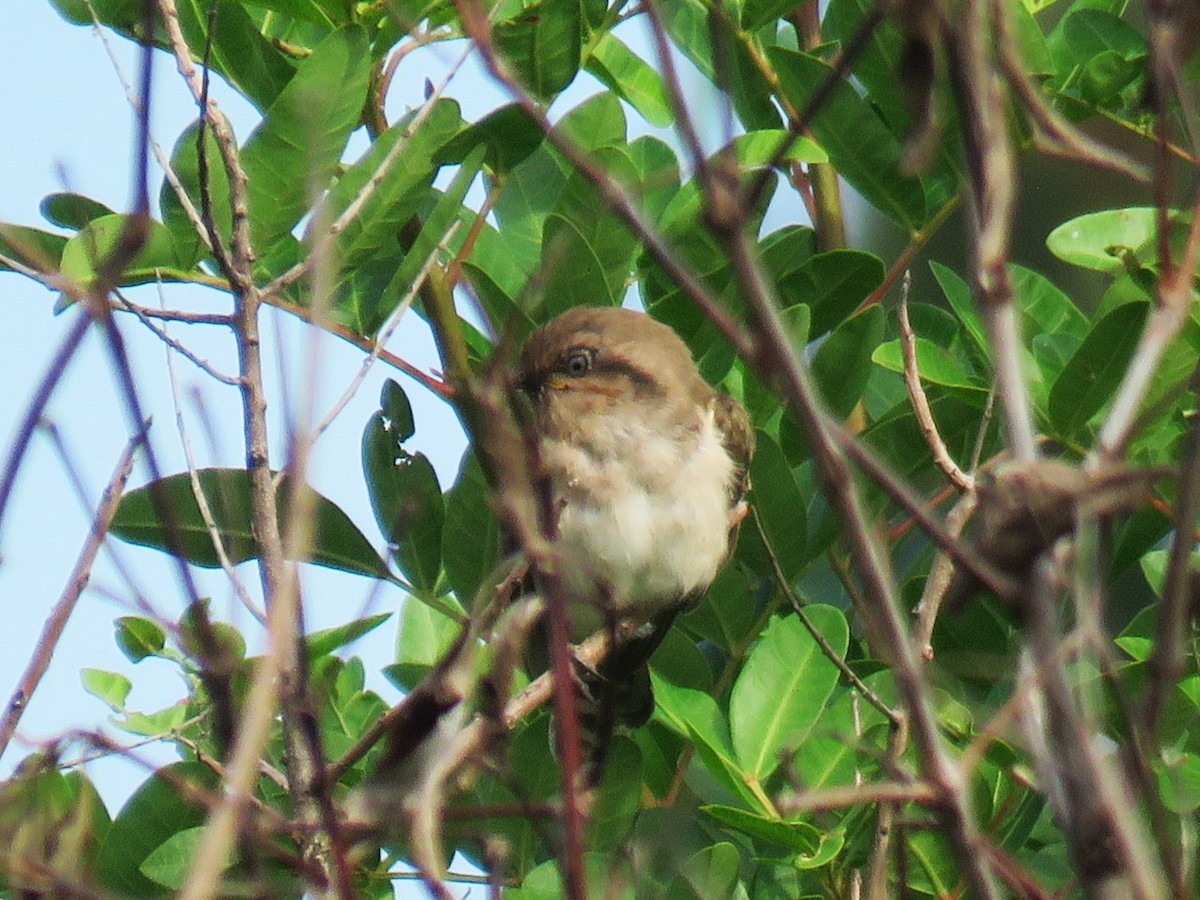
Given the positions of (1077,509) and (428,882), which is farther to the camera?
(428,882)

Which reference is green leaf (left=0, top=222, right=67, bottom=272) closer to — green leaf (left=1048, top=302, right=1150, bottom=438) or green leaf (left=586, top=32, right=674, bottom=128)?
green leaf (left=586, top=32, right=674, bottom=128)

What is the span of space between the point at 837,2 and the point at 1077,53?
0.63m

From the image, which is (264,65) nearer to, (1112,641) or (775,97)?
(775,97)

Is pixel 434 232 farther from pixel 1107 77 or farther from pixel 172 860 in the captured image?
pixel 1107 77

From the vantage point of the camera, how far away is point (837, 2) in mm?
4633

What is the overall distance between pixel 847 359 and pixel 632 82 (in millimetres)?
1164

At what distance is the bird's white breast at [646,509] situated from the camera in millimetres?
5020

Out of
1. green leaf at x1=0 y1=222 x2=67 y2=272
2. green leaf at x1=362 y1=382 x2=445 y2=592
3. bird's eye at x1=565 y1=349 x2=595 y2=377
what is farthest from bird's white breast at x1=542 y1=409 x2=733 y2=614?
green leaf at x1=0 y1=222 x2=67 y2=272

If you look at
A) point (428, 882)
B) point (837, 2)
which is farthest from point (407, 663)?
point (428, 882)

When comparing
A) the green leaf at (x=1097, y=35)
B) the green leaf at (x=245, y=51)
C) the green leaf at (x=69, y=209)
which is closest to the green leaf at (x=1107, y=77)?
the green leaf at (x=1097, y=35)

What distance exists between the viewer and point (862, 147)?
15.2 feet

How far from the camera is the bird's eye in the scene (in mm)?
5469

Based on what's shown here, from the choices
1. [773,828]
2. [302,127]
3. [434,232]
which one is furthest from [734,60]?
[773,828]

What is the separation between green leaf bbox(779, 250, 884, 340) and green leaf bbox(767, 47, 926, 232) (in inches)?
7.8
